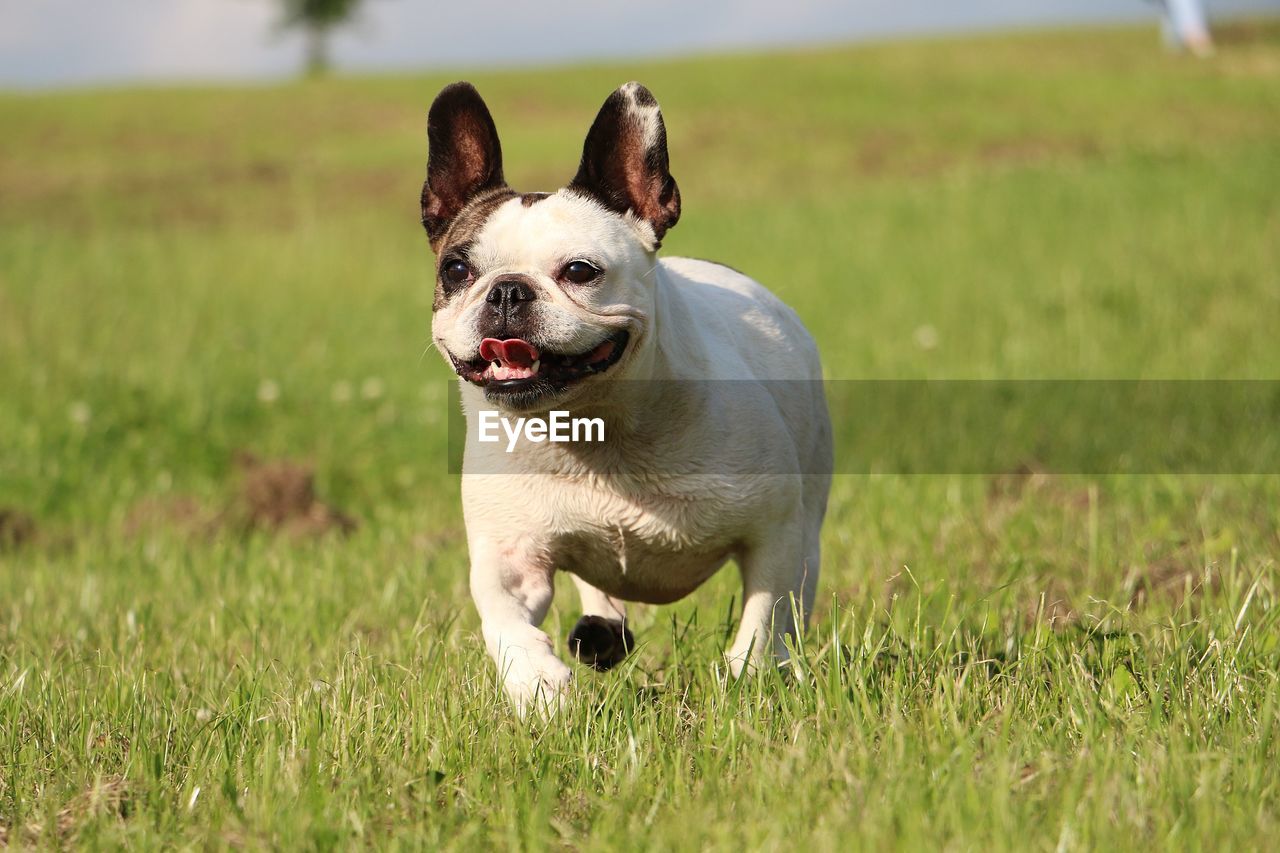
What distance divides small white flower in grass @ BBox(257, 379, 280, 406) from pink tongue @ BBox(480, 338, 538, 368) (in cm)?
654

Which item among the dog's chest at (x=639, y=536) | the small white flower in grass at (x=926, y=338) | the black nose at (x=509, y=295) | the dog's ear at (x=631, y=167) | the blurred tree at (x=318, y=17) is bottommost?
the small white flower in grass at (x=926, y=338)

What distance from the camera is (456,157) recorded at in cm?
429

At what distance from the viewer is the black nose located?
373 cm

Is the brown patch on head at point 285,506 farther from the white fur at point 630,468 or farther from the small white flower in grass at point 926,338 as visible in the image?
the small white flower in grass at point 926,338

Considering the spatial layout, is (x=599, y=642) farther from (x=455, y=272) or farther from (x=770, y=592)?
(x=455, y=272)

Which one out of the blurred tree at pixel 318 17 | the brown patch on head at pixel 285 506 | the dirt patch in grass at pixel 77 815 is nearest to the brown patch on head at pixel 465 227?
the dirt patch in grass at pixel 77 815

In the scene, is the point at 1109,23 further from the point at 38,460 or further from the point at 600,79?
the point at 38,460

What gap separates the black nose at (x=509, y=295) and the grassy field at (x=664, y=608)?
3.27ft

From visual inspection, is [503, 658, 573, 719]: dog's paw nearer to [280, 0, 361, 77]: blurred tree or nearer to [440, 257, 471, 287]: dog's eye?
[440, 257, 471, 287]: dog's eye

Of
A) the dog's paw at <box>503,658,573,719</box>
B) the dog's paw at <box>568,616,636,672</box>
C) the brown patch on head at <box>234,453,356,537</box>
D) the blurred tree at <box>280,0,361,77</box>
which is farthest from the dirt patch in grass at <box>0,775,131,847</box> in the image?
the blurred tree at <box>280,0,361,77</box>

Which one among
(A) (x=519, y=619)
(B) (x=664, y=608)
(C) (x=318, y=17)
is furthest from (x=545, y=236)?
(C) (x=318, y=17)

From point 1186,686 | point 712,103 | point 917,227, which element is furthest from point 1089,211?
point 712,103

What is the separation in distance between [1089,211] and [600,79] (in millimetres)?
29363

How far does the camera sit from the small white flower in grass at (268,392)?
32.8 feet
